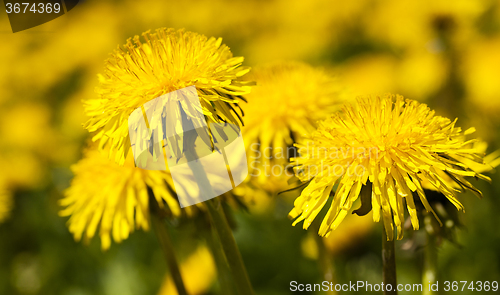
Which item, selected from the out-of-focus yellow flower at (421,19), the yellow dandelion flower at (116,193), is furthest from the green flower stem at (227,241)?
the out-of-focus yellow flower at (421,19)

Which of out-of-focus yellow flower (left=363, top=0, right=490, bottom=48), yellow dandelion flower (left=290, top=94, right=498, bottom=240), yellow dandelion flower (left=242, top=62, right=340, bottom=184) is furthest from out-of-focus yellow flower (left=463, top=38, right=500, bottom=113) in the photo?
yellow dandelion flower (left=290, top=94, right=498, bottom=240)

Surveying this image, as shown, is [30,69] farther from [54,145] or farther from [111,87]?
[111,87]

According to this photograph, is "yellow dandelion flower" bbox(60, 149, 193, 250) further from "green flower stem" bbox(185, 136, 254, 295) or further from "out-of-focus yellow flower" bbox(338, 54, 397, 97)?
"out-of-focus yellow flower" bbox(338, 54, 397, 97)

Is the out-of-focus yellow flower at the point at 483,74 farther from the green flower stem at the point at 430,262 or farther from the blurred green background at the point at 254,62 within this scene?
the green flower stem at the point at 430,262

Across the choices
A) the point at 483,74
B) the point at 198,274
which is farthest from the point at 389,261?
the point at 483,74

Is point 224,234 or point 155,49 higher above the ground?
point 155,49

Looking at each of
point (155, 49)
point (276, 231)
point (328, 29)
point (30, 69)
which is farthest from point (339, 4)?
point (155, 49)
